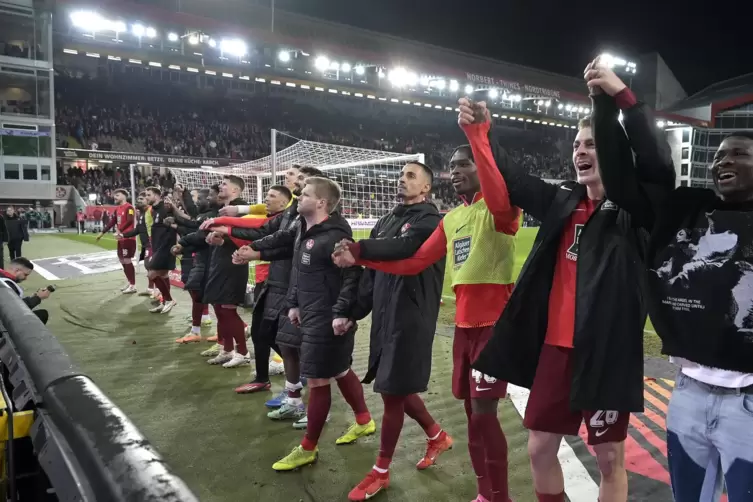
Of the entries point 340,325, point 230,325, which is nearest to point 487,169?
point 340,325

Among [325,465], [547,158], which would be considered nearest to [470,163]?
[325,465]

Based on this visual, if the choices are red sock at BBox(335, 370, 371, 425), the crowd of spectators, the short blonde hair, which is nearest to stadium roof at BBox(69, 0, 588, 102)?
the crowd of spectators

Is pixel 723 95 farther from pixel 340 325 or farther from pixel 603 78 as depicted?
pixel 603 78

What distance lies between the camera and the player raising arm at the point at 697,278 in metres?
1.69

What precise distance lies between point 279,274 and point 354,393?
4.24 ft

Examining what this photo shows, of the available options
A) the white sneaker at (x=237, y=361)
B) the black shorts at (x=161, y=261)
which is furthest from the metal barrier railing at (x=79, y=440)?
the black shorts at (x=161, y=261)

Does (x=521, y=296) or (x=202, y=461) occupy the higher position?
(x=521, y=296)

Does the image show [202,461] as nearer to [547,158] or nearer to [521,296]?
[521,296]

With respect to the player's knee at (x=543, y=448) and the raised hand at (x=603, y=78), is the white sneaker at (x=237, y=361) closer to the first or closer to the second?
the player's knee at (x=543, y=448)

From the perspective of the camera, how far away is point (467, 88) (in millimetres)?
39500

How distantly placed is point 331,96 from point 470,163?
42.5 m

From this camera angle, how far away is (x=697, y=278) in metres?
1.76

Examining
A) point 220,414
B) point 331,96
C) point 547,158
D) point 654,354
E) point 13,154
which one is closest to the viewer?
point 220,414

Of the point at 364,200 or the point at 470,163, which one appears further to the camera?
the point at 364,200
